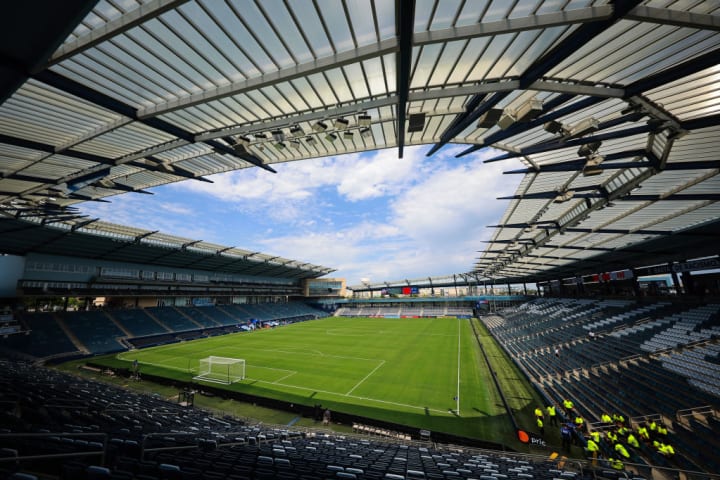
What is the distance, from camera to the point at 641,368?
53.9 ft

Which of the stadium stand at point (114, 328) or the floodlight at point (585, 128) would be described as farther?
the stadium stand at point (114, 328)

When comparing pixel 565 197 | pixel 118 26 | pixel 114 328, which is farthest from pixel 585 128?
pixel 114 328

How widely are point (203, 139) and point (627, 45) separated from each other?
11.0m

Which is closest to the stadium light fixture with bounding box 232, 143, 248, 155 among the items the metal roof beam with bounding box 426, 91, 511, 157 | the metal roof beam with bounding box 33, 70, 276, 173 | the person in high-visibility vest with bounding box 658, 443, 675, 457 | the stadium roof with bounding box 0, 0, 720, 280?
the stadium roof with bounding box 0, 0, 720, 280

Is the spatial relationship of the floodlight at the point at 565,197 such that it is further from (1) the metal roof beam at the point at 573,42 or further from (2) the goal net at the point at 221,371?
(2) the goal net at the point at 221,371

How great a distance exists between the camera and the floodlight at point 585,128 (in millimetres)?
7172

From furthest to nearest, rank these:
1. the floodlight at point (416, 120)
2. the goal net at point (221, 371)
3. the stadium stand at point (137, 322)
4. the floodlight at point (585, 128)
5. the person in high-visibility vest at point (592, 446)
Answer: the stadium stand at point (137, 322) → the goal net at point (221, 371) → the person in high-visibility vest at point (592, 446) → the floodlight at point (416, 120) → the floodlight at point (585, 128)

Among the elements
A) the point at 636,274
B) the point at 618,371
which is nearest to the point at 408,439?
the point at 618,371

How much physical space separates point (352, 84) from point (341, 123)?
1.23 metres

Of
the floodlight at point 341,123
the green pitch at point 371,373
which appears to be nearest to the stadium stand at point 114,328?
the green pitch at point 371,373

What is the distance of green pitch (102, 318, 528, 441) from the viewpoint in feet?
53.7

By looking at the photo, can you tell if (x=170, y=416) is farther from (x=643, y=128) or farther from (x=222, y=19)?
(x=643, y=128)

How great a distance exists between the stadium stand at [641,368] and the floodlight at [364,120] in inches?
592

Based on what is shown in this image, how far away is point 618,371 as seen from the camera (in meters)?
17.3
